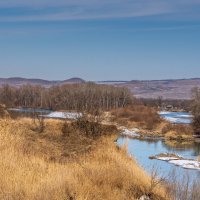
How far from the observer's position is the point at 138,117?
67.4m

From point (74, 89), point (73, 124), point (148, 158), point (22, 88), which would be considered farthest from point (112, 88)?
point (73, 124)

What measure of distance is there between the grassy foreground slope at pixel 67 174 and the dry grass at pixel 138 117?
1987 inches

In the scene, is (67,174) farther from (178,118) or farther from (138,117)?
(178,118)

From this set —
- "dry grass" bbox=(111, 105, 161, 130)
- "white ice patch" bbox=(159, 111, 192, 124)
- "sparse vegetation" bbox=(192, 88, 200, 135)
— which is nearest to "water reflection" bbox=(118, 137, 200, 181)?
"sparse vegetation" bbox=(192, 88, 200, 135)

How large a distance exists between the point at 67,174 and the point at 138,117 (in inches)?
2314

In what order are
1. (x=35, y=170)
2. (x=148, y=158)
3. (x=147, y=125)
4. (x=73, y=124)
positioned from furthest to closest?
(x=147, y=125) < (x=148, y=158) < (x=73, y=124) < (x=35, y=170)

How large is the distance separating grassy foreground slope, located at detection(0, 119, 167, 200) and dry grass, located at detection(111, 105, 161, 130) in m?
50.5

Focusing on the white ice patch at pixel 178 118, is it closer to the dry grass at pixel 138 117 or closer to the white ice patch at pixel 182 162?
the dry grass at pixel 138 117

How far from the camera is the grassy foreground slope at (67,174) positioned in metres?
8.08

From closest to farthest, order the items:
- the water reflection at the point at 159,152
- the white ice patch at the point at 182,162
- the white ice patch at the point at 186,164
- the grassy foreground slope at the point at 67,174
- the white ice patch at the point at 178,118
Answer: the grassy foreground slope at the point at 67,174
the water reflection at the point at 159,152
the white ice patch at the point at 186,164
the white ice patch at the point at 182,162
the white ice patch at the point at 178,118

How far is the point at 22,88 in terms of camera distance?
139375 millimetres

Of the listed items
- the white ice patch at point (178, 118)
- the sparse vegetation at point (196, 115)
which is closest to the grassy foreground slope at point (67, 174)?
the sparse vegetation at point (196, 115)

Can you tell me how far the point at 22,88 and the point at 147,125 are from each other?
83.0 meters

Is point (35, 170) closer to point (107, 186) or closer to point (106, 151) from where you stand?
point (107, 186)
